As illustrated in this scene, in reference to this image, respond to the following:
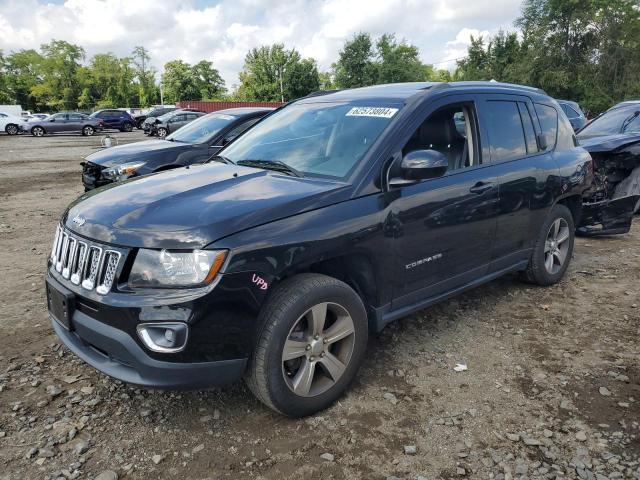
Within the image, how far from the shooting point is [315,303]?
9.07 feet

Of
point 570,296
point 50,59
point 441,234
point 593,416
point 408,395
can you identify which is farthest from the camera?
point 50,59

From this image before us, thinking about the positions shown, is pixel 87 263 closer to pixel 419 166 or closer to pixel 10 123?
pixel 419 166

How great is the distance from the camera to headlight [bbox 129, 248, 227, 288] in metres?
2.47

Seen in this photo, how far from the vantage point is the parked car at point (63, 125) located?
31.0 metres

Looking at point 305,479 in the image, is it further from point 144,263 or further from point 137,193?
point 137,193

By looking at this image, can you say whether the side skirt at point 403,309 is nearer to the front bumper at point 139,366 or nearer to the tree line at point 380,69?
the front bumper at point 139,366

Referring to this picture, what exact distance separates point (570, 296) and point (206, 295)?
3.77 meters

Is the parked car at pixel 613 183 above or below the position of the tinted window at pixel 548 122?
below

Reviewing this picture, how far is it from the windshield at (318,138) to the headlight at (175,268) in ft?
3.49

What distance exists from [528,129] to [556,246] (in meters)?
1.24

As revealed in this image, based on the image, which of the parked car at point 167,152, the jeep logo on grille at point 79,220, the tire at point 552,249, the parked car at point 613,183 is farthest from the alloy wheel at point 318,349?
the parked car at point 613,183

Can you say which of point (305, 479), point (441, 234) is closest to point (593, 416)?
point (441, 234)

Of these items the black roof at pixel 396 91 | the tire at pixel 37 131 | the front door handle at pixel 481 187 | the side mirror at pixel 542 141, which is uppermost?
the black roof at pixel 396 91

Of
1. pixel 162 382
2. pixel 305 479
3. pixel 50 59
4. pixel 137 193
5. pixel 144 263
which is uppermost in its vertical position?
pixel 50 59
